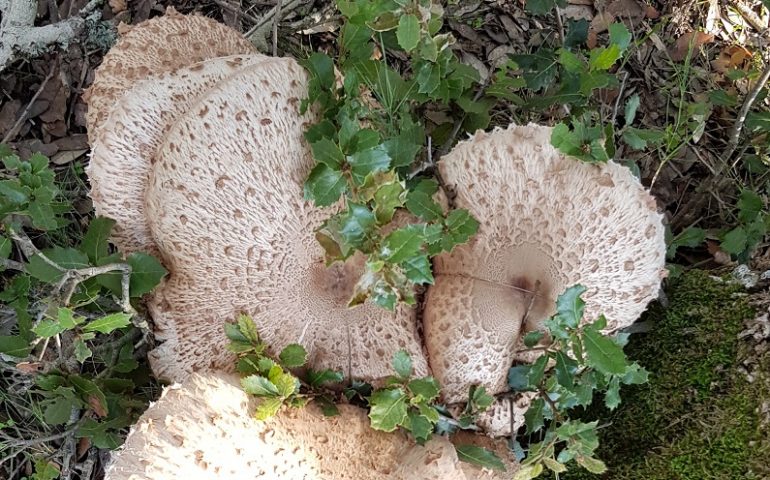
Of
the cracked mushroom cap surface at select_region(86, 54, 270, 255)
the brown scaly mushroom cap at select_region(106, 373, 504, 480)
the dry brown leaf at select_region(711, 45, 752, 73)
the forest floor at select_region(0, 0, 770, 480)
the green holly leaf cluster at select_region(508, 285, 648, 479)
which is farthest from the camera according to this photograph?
the dry brown leaf at select_region(711, 45, 752, 73)

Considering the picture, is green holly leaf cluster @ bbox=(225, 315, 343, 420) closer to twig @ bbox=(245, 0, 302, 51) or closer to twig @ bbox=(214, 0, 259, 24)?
twig @ bbox=(245, 0, 302, 51)

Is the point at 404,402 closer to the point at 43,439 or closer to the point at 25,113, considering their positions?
the point at 43,439

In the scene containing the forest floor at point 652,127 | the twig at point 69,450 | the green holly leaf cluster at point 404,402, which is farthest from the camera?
the twig at point 69,450

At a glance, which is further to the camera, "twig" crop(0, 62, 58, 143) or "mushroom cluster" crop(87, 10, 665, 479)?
"twig" crop(0, 62, 58, 143)

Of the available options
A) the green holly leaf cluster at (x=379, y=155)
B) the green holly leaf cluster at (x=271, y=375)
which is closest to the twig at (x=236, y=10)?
the green holly leaf cluster at (x=379, y=155)

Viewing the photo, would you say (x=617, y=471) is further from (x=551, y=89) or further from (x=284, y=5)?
(x=284, y=5)

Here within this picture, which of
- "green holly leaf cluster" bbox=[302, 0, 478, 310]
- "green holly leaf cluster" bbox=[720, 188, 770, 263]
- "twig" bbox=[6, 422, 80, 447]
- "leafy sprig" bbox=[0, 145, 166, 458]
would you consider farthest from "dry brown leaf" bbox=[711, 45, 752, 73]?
"twig" bbox=[6, 422, 80, 447]

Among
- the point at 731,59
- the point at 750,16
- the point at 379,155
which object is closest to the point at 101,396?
the point at 379,155

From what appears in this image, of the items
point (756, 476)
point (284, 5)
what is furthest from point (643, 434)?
point (284, 5)

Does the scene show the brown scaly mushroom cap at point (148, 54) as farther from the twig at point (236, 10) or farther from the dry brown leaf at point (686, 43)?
the dry brown leaf at point (686, 43)
